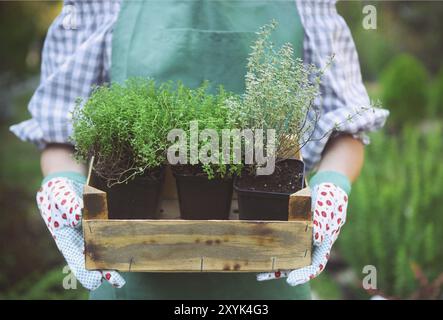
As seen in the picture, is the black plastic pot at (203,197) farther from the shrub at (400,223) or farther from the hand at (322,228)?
the shrub at (400,223)

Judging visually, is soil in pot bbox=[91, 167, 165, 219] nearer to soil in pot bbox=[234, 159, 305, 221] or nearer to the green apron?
soil in pot bbox=[234, 159, 305, 221]

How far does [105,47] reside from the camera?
1585mm

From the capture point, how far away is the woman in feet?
5.05

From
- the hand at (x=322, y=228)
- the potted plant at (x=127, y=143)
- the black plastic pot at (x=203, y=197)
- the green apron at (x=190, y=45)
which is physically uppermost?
the green apron at (x=190, y=45)

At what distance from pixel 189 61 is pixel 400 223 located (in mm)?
2049

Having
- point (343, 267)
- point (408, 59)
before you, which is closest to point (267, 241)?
point (343, 267)

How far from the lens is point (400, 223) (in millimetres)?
3205

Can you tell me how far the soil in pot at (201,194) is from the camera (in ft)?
4.12

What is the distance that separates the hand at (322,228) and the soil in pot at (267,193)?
0.10m

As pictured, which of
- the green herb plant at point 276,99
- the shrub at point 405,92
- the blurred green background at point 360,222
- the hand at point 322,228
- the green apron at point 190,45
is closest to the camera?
the green herb plant at point 276,99

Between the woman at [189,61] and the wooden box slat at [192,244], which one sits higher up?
the woman at [189,61]

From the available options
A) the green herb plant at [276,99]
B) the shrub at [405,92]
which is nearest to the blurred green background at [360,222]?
the shrub at [405,92]

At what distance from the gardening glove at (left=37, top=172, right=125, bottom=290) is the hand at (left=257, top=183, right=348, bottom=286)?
0.36 metres
